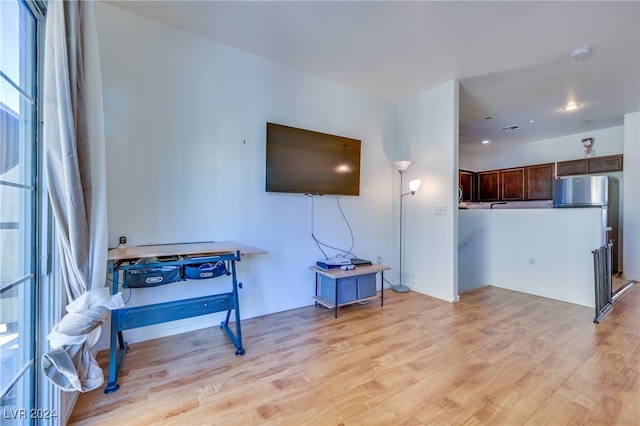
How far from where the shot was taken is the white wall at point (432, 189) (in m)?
3.48

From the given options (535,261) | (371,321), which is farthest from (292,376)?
(535,261)

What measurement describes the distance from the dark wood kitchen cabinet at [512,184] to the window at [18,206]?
25.9 feet

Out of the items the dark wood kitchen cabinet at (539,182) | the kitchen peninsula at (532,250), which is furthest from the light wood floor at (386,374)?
the dark wood kitchen cabinet at (539,182)

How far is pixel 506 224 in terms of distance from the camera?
4262 mm

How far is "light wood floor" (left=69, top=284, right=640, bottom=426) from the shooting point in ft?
5.00

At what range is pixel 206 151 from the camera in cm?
263

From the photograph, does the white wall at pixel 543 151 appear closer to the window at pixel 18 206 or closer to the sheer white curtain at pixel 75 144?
the sheer white curtain at pixel 75 144

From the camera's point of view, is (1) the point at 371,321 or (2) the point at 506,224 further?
(2) the point at 506,224

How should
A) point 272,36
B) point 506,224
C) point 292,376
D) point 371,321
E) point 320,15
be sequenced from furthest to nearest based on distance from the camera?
point 506,224
point 371,321
point 272,36
point 320,15
point 292,376

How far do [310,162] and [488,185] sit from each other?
5882 mm

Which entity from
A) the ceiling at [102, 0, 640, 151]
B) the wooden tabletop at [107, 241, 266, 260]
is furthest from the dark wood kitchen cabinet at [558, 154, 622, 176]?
the wooden tabletop at [107, 241, 266, 260]

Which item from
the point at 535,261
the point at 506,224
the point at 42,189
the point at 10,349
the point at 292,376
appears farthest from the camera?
the point at 506,224

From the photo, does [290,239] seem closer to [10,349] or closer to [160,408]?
[160,408]

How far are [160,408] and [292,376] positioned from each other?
80cm
